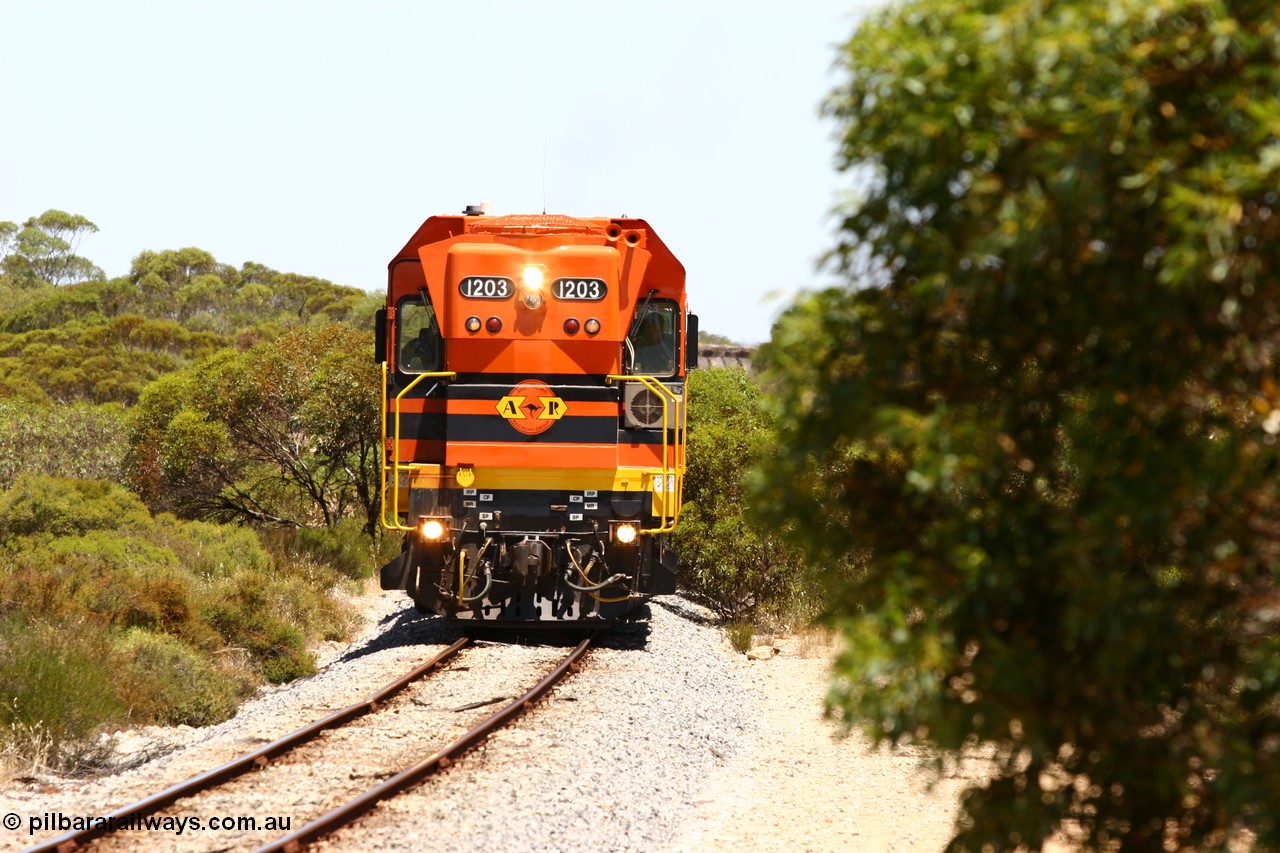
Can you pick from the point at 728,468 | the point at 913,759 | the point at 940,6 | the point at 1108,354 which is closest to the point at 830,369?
the point at 1108,354

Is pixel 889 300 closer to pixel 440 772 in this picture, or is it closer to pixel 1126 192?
pixel 1126 192

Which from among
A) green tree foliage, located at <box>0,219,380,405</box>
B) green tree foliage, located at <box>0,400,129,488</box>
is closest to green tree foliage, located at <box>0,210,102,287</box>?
green tree foliage, located at <box>0,219,380,405</box>

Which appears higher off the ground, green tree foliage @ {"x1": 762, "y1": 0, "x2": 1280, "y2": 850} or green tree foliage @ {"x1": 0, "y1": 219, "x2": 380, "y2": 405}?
green tree foliage @ {"x1": 0, "y1": 219, "x2": 380, "y2": 405}

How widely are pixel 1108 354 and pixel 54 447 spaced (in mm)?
26522

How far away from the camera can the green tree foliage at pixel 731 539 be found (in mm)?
17594

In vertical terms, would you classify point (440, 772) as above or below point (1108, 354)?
below

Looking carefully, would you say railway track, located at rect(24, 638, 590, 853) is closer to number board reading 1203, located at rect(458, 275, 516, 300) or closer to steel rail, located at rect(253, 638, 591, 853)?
steel rail, located at rect(253, 638, 591, 853)

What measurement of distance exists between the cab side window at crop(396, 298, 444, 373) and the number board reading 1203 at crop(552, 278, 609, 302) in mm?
1466

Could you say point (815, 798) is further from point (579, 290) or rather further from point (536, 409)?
point (579, 290)

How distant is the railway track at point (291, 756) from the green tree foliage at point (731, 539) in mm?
5864

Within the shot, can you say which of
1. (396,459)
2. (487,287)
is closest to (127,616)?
(396,459)

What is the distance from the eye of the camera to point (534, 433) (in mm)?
13547

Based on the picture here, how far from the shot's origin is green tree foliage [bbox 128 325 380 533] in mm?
22797

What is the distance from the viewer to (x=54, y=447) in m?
26.7
